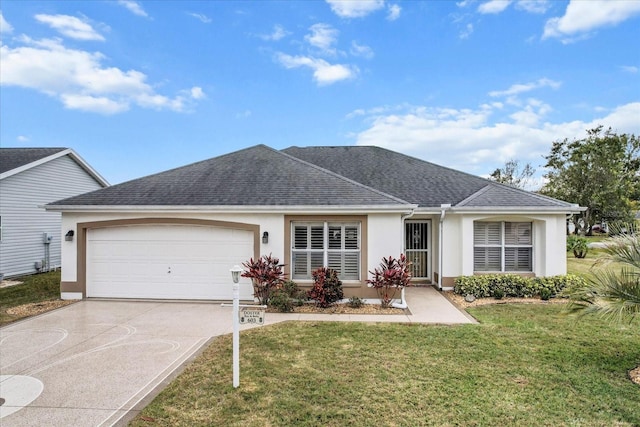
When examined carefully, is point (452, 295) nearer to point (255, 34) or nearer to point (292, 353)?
point (292, 353)

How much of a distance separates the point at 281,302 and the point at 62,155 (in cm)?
1629

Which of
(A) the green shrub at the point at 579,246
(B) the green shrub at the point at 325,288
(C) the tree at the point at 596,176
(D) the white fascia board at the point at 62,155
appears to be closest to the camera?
(B) the green shrub at the point at 325,288

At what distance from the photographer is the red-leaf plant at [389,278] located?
31.1ft

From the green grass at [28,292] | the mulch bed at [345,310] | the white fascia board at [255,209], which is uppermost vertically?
the white fascia board at [255,209]

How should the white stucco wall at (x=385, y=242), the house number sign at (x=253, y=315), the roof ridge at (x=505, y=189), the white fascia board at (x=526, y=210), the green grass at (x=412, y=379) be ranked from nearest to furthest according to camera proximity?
the green grass at (x=412, y=379), the house number sign at (x=253, y=315), the white stucco wall at (x=385, y=242), the white fascia board at (x=526, y=210), the roof ridge at (x=505, y=189)

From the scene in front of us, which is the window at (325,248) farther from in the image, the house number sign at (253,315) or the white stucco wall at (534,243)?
the house number sign at (253,315)

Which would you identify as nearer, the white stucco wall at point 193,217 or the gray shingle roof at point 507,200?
the white stucco wall at point 193,217

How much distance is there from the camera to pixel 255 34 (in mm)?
16281

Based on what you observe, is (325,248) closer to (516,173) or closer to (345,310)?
(345,310)

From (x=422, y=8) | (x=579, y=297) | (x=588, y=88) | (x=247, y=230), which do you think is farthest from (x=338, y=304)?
(x=588, y=88)

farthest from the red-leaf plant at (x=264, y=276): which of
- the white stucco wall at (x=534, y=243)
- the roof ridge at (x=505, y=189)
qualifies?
the roof ridge at (x=505, y=189)

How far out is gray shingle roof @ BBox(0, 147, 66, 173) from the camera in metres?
15.5

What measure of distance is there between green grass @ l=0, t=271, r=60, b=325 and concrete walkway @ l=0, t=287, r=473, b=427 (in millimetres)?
1689

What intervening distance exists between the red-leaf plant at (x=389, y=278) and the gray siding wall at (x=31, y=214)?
14992 mm
